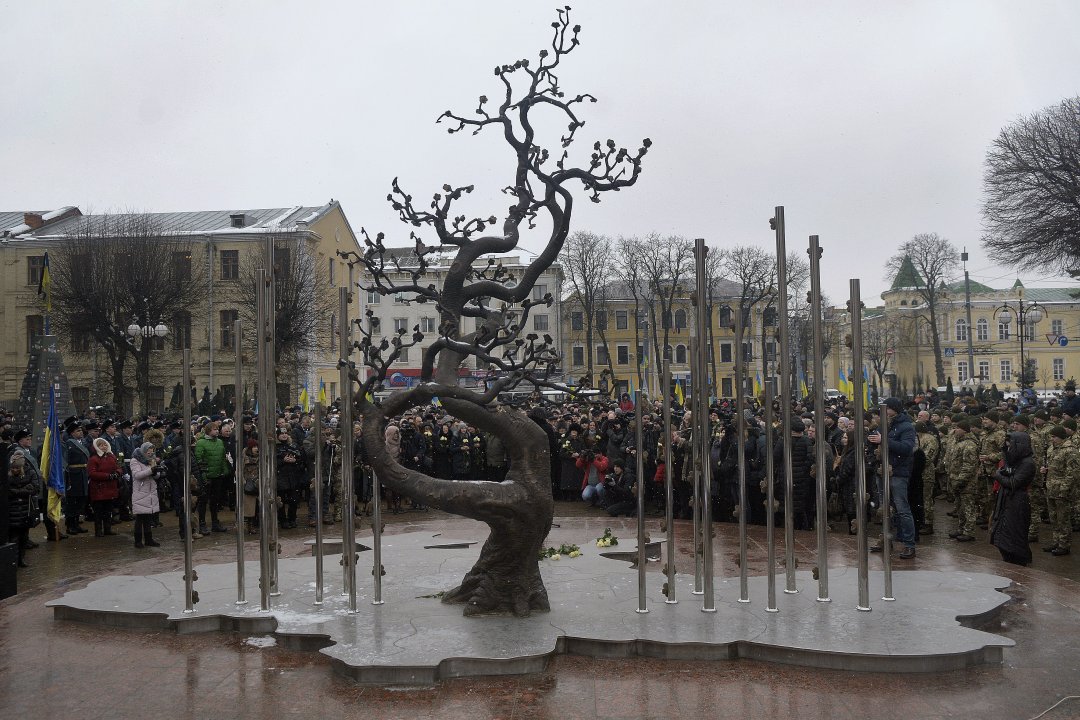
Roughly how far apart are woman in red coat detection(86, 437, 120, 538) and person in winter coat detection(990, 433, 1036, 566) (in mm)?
14251

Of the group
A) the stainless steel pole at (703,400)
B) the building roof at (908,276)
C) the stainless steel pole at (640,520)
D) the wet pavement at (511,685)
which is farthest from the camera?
the building roof at (908,276)

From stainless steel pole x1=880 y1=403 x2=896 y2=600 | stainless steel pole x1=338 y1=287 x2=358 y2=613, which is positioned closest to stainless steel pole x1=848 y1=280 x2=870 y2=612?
stainless steel pole x1=880 y1=403 x2=896 y2=600

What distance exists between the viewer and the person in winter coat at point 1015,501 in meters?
12.0

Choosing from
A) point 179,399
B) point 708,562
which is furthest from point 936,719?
point 179,399

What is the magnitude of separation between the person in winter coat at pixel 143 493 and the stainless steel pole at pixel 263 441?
618 centimetres

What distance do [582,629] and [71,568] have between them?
8.79 metres

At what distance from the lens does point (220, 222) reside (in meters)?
55.9

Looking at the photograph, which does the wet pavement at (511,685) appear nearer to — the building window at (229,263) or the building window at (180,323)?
the building window at (180,323)

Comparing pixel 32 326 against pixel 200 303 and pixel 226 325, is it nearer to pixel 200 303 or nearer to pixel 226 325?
pixel 226 325

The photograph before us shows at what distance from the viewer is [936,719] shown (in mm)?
6664

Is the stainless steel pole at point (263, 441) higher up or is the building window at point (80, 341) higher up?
the building window at point (80, 341)

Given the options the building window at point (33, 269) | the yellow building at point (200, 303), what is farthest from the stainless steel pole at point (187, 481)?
the building window at point (33, 269)

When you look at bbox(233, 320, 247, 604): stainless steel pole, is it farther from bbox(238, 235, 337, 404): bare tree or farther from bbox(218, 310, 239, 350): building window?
bbox(218, 310, 239, 350): building window

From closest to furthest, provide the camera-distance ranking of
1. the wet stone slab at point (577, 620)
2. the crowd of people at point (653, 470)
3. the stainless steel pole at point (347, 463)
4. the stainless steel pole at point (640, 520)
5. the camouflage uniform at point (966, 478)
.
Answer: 1. the wet stone slab at point (577, 620)
2. the stainless steel pole at point (640, 520)
3. the stainless steel pole at point (347, 463)
4. the crowd of people at point (653, 470)
5. the camouflage uniform at point (966, 478)
